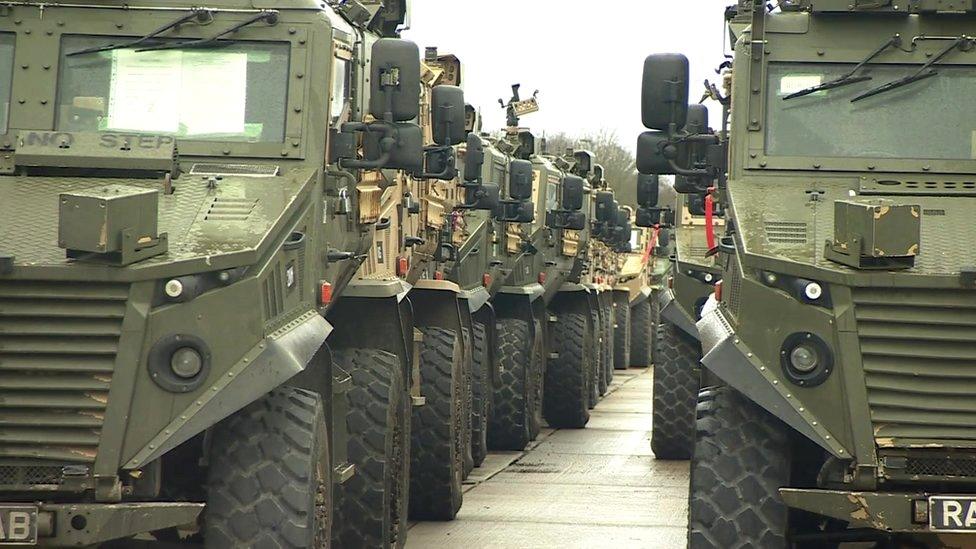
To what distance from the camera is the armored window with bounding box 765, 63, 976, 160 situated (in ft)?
27.4

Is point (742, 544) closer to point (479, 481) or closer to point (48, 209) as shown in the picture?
point (48, 209)

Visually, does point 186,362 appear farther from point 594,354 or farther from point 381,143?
point 594,354

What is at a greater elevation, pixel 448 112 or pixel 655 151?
pixel 448 112

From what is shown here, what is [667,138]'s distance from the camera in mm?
8508

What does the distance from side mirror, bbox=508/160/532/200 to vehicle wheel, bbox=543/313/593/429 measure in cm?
249

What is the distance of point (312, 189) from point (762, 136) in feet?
6.83

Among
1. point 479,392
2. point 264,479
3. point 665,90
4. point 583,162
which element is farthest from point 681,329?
point 583,162

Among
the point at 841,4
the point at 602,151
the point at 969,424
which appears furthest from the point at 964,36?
the point at 602,151

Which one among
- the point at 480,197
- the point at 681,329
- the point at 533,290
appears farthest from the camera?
the point at 533,290

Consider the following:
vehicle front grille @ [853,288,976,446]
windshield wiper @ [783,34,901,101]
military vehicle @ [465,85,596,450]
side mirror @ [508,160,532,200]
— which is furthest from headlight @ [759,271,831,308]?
side mirror @ [508,160,532,200]

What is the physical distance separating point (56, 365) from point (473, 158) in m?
7.48

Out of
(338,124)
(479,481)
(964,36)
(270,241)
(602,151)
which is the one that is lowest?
(479,481)

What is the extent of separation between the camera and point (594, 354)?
20062mm

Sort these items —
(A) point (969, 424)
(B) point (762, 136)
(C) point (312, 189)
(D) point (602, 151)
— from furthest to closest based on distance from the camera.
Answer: (D) point (602, 151) < (B) point (762, 136) < (C) point (312, 189) < (A) point (969, 424)
